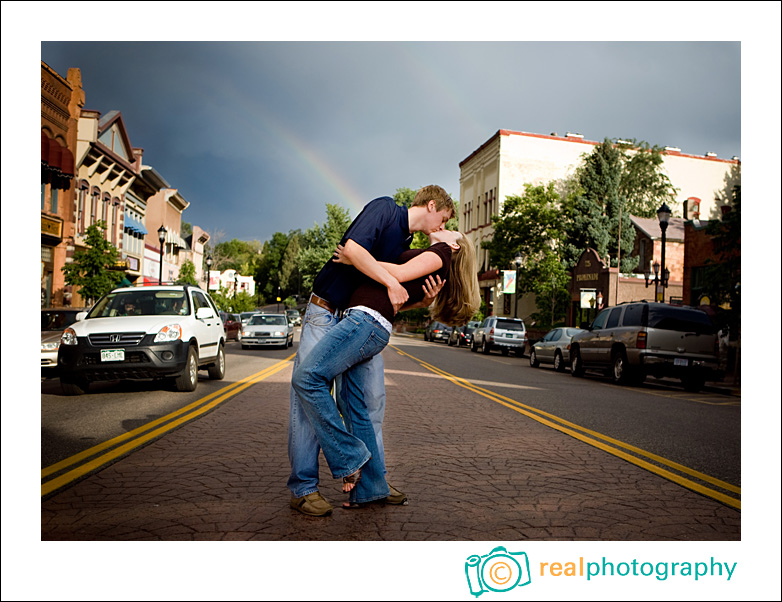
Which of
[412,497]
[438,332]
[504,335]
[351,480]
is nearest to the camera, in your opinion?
[351,480]

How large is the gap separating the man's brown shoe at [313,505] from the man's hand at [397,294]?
121 centimetres

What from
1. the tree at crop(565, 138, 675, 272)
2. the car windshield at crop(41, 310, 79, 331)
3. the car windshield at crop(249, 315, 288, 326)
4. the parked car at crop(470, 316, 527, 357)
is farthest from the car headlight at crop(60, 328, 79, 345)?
the tree at crop(565, 138, 675, 272)

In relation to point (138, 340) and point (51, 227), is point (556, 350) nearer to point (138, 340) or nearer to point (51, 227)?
point (138, 340)

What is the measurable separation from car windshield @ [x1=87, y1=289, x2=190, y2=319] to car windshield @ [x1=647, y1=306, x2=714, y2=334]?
34.1ft

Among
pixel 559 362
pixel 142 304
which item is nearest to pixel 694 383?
pixel 559 362

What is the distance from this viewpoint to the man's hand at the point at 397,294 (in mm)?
4094

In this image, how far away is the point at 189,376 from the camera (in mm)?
11664

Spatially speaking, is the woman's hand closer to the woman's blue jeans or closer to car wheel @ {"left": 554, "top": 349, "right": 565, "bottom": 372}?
the woman's blue jeans

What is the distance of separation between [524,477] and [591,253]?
4359cm

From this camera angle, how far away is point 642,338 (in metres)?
16.8

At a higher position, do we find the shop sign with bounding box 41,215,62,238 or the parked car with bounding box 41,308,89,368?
the shop sign with bounding box 41,215,62,238

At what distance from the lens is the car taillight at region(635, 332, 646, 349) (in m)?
16.7

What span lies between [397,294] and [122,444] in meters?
3.82

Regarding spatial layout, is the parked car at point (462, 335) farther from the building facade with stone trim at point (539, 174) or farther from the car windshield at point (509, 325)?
the building facade with stone trim at point (539, 174)
